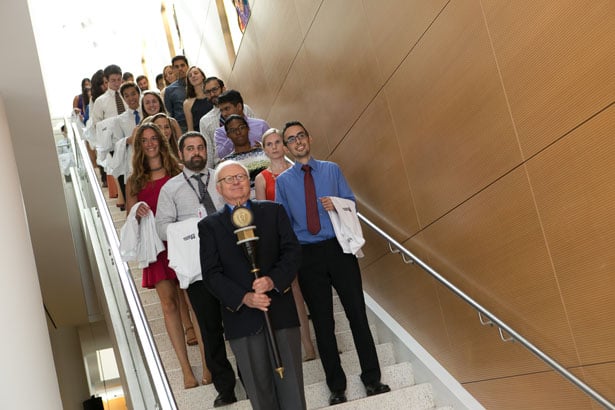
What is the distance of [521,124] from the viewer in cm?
377

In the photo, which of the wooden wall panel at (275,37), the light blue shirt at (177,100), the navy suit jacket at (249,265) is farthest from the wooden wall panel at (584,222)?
the light blue shirt at (177,100)

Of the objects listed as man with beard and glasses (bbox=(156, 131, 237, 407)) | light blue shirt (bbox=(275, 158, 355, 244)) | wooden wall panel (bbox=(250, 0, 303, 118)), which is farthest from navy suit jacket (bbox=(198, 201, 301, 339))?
wooden wall panel (bbox=(250, 0, 303, 118))

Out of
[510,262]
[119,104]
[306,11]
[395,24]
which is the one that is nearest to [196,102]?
[119,104]

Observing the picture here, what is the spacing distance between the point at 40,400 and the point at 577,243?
14.8 feet

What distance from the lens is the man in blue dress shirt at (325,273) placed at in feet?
16.4

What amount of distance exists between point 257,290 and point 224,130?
3174 mm

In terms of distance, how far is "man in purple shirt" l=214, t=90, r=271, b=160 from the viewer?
22.4 ft

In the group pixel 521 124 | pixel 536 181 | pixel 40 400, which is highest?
pixel 521 124

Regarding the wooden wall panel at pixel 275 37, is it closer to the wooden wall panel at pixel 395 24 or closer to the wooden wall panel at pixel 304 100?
the wooden wall panel at pixel 304 100

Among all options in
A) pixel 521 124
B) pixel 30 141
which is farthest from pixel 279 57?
pixel 521 124

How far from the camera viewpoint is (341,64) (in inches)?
250

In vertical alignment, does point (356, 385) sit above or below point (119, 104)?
below

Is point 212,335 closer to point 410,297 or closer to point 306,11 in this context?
point 410,297

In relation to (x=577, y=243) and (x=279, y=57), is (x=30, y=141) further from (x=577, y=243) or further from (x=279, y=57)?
(x=577, y=243)
